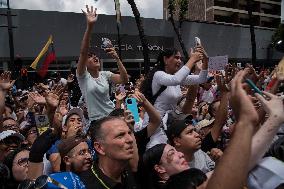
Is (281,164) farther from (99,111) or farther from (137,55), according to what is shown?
(137,55)

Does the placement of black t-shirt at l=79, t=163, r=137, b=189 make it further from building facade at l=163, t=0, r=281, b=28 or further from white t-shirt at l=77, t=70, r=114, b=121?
building facade at l=163, t=0, r=281, b=28

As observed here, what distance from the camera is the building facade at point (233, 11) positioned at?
→ 156ft

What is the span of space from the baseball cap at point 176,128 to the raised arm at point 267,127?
1882 mm

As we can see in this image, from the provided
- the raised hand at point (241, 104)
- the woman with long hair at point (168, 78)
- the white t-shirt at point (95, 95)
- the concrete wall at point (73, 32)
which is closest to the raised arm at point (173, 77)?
the woman with long hair at point (168, 78)

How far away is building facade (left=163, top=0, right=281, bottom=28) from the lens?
4747 cm

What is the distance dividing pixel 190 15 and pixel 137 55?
23691mm

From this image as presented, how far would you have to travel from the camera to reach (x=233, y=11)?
48.2 metres

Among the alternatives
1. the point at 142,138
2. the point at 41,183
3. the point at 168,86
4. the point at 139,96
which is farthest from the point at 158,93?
the point at 41,183

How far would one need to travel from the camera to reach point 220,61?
6543 mm

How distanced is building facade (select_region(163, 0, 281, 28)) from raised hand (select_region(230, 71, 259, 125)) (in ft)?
151

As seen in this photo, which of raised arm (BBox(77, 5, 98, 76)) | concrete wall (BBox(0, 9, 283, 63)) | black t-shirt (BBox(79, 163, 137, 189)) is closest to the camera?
black t-shirt (BBox(79, 163, 137, 189))

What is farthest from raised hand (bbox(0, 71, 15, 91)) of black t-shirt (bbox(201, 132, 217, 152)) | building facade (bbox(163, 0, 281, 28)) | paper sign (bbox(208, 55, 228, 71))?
building facade (bbox(163, 0, 281, 28))

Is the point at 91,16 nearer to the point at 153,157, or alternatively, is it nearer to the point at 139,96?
the point at 139,96

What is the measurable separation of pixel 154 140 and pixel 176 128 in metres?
0.24
